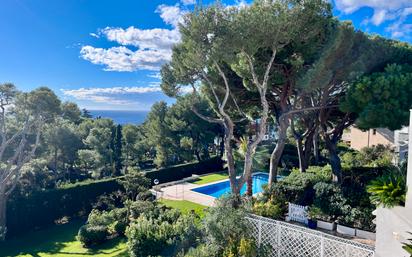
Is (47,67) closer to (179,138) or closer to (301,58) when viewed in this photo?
(179,138)

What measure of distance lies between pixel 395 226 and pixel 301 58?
7873mm

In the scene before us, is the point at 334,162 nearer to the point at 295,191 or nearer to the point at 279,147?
the point at 279,147

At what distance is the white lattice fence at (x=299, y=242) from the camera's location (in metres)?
7.54

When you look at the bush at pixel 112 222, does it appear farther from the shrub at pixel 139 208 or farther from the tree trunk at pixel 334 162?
the tree trunk at pixel 334 162

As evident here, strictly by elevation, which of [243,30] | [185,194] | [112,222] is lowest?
[112,222]

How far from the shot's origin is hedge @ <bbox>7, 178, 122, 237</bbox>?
1644 cm

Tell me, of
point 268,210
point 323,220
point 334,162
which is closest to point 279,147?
point 334,162

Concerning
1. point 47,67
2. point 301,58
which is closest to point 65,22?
point 47,67

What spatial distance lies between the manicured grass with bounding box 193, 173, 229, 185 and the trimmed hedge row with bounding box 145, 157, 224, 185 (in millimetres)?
1728

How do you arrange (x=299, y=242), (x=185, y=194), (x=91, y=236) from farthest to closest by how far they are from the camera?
(x=185, y=194)
(x=91, y=236)
(x=299, y=242)

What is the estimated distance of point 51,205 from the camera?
57.6 ft

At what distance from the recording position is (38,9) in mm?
17781

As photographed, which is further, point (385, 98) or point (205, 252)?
point (385, 98)

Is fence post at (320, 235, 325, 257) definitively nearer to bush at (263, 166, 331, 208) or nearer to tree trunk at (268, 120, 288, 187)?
bush at (263, 166, 331, 208)
